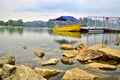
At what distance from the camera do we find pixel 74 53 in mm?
20078

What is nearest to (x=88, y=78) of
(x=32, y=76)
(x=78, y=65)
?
(x=32, y=76)

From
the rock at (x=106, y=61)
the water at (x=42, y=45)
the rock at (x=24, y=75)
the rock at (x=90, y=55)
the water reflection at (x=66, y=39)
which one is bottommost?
the water reflection at (x=66, y=39)

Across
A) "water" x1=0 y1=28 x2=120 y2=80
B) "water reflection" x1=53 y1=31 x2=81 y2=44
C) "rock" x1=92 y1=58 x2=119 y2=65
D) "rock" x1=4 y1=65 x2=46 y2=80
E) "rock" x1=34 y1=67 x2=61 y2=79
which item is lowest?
"water reflection" x1=53 y1=31 x2=81 y2=44

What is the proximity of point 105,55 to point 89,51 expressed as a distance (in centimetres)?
120

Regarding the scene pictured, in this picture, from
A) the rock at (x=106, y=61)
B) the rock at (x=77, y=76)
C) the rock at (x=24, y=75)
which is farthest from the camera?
the rock at (x=106, y=61)

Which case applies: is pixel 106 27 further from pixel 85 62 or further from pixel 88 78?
pixel 88 78

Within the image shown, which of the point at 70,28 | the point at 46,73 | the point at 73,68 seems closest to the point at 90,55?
the point at 73,68

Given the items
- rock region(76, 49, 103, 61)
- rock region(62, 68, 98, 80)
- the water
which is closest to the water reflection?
the water

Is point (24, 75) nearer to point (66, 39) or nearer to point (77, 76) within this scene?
point (77, 76)

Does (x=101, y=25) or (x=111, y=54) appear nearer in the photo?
(x=111, y=54)

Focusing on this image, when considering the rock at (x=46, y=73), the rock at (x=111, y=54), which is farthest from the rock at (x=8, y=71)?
the rock at (x=111, y=54)

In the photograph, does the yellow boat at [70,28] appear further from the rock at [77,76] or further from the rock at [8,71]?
the rock at [8,71]

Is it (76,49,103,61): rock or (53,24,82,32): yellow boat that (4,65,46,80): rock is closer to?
(76,49,103,61): rock

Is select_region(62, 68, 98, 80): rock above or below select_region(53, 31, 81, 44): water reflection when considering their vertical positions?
above
